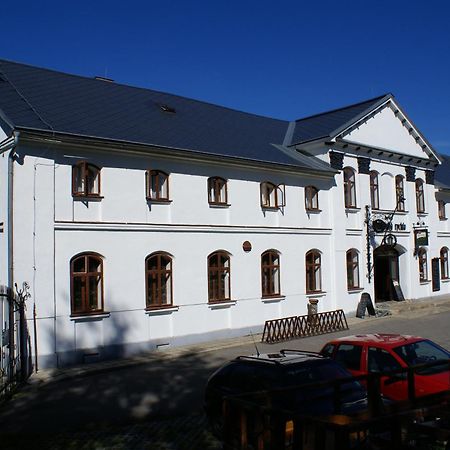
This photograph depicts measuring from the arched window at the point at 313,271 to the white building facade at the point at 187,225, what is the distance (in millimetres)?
56

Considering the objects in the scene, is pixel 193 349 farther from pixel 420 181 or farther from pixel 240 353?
pixel 420 181

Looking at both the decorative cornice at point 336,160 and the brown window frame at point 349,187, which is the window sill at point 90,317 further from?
the brown window frame at point 349,187

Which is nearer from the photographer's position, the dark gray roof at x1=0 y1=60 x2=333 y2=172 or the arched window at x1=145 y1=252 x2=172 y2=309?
the dark gray roof at x1=0 y1=60 x2=333 y2=172

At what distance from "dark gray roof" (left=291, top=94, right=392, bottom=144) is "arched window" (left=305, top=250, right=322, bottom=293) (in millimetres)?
5431

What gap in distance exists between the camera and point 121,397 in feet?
40.1

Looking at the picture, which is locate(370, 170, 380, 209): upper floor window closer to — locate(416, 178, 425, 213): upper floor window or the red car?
locate(416, 178, 425, 213): upper floor window

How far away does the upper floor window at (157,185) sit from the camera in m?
17.8

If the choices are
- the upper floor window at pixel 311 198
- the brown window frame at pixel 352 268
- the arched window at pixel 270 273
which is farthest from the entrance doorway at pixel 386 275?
the arched window at pixel 270 273

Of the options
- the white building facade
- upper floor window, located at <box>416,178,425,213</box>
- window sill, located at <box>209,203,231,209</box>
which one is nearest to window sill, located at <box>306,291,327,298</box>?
the white building facade

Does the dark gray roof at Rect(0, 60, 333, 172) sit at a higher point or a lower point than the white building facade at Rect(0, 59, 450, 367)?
higher

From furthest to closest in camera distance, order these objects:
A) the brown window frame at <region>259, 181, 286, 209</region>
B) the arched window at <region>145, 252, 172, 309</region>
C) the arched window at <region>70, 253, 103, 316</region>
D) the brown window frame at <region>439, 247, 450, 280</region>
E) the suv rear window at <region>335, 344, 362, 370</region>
Answer: the brown window frame at <region>439, 247, 450, 280</region>, the brown window frame at <region>259, 181, 286, 209</region>, the arched window at <region>145, 252, 172, 309</region>, the arched window at <region>70, 253, 103, 316</region>, the suv rear window at <region>335, 344, 362, 370</region>

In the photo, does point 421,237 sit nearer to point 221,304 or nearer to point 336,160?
point 336,160

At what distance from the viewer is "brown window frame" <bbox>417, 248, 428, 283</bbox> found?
29620 millimetres

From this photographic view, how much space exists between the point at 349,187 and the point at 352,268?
3792 millimetres
